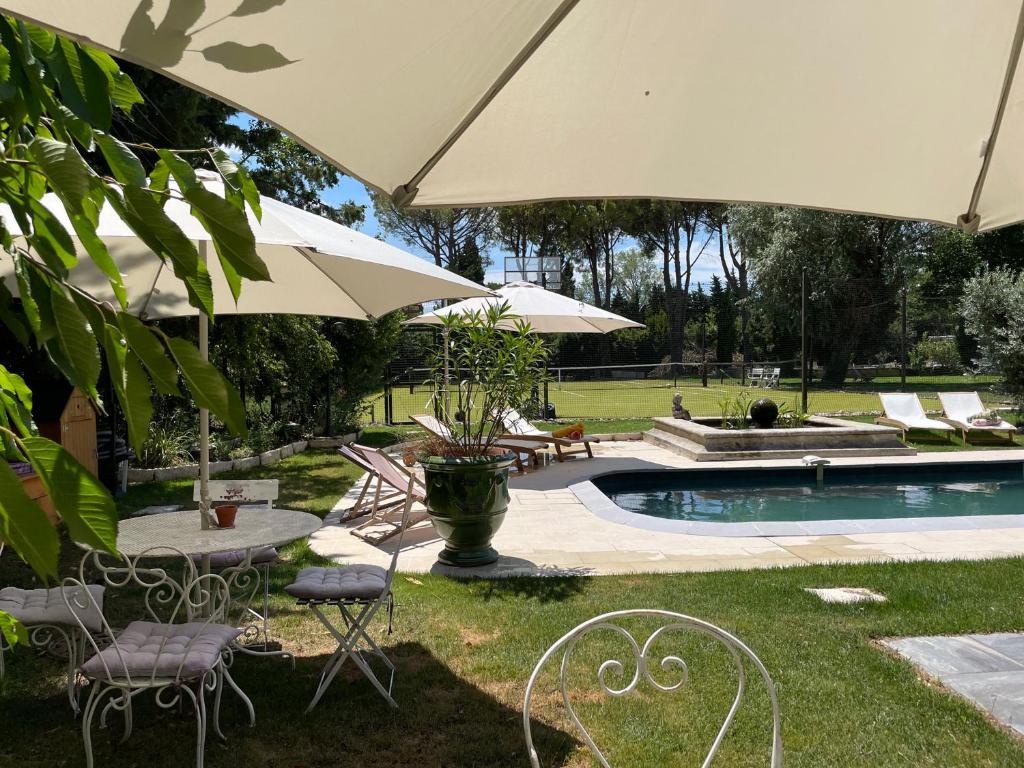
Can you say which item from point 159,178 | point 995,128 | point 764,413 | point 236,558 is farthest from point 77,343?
point 764,413

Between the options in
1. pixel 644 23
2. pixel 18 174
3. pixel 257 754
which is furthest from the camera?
pixel 257 754

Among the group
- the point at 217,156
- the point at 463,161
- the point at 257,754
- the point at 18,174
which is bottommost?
the point at 257,754

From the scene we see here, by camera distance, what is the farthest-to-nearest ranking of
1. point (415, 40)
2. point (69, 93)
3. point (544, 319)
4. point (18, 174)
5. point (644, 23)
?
point (544, 319) → point (644, 23) → point (415, 40) → point (69, 93) → point (18, 174)

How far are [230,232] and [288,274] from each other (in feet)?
15.7

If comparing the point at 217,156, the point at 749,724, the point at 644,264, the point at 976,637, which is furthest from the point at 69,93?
the point at 644,264

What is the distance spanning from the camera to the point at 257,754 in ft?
10.9

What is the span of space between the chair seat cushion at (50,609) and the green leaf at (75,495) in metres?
3.12

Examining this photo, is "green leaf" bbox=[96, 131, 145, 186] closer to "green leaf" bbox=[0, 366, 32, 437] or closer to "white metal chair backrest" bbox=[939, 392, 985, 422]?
"green leaf" bbox=[0, 366, 32, 437]

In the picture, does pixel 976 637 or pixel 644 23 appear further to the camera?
pixel 976 637

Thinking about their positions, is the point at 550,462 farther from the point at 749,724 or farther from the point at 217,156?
the point at 217,156

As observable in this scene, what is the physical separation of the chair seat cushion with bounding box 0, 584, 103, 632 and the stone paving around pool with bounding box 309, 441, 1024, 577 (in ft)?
9.37

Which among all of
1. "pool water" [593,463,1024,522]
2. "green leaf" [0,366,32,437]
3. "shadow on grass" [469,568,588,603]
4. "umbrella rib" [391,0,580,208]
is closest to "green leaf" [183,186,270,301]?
"green leaf" [0,366,32,437]

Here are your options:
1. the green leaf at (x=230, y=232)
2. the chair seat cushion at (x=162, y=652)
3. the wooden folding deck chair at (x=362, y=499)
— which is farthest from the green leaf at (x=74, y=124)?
the wooden folding deck chair at (x=362, y=499)

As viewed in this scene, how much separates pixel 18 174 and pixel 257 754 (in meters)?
3.00
